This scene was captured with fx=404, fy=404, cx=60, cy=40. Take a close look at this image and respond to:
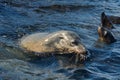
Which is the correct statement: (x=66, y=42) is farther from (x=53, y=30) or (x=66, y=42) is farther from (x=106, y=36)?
(x=53, y=30)

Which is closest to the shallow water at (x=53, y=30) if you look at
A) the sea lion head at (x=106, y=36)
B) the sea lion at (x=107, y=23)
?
the sea lion head at (x=106, y=36)

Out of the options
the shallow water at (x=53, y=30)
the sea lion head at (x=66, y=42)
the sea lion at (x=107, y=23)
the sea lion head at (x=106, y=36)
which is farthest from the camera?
the sea lion at (x=107, y=23)

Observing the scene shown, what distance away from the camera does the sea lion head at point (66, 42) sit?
889 cm

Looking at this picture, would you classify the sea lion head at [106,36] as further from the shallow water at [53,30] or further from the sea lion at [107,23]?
the sea lion at [107,23]

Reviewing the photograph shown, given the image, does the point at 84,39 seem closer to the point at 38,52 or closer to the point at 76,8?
the point at 38,52

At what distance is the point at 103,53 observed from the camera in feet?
30.6

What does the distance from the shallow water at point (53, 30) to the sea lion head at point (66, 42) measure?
248 mm

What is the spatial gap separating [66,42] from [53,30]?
1.81 m

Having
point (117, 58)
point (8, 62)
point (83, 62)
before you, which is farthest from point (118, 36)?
point (8, 62)

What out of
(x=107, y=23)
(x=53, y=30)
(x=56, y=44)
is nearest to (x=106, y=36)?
(x=107, y=23)

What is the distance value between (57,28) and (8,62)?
9.74 feet

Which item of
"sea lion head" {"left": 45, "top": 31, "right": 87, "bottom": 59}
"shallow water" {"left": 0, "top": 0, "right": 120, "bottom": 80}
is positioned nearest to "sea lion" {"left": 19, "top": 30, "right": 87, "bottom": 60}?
"sea lion head" {"left": 45, "top": 31, "right": 87, "bottom": 59}

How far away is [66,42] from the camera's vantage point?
909cm

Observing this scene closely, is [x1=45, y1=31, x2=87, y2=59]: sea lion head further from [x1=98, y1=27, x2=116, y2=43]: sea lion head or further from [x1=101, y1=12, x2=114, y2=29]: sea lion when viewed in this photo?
[x1=101, y1=12, x2=114, y2=29]: sea lion
